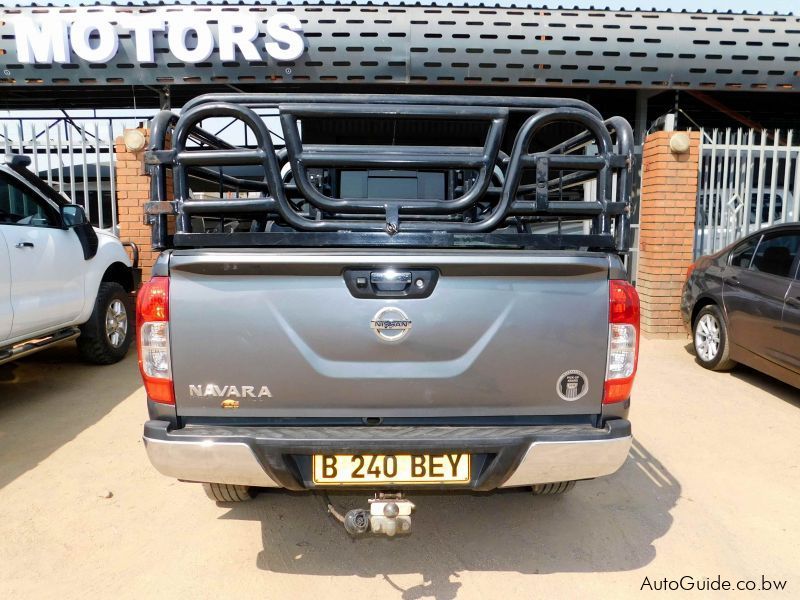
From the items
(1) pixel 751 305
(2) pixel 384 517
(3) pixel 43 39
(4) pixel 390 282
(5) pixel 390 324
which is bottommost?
(2) pixel 384 517

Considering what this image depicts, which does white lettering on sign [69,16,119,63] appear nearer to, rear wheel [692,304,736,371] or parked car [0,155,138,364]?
parked car [0,155,138,364]

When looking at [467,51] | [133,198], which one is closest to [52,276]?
[133,198]

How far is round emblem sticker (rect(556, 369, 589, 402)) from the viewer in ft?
7.01

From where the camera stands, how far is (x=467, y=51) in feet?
22.1

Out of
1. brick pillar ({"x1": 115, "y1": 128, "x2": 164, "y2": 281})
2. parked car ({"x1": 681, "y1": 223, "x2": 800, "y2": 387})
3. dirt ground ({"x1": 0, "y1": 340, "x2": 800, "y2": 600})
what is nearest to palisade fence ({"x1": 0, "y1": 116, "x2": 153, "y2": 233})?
brick pillar ({"x1": 115, "y1": 128, "x2": 164, "y2": 281})

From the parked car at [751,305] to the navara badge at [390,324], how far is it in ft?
12.3

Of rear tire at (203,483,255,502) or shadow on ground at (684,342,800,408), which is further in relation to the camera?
shadow on ground at (684,342,800,408)

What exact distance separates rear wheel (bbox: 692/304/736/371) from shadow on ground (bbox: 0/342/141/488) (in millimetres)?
5357

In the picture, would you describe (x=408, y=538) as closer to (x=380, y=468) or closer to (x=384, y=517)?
(x=384, y=517)

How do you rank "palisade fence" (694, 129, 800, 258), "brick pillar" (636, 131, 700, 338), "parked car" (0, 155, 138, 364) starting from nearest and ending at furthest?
"parked car" (0, 155, 138, 364)
"brick pillar" (636, 131, 700, 338)
"palisade fence" (694, 129, 800, 258)

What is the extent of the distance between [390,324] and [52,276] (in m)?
3.80

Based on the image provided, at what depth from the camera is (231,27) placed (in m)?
6.50

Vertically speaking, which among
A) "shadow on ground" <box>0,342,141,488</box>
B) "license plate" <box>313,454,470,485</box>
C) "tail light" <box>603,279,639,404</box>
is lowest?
"shadow on ground" <box>0,342,141,488</box>

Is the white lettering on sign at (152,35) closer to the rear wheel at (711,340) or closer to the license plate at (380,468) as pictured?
the rear wheel at (711,340)
